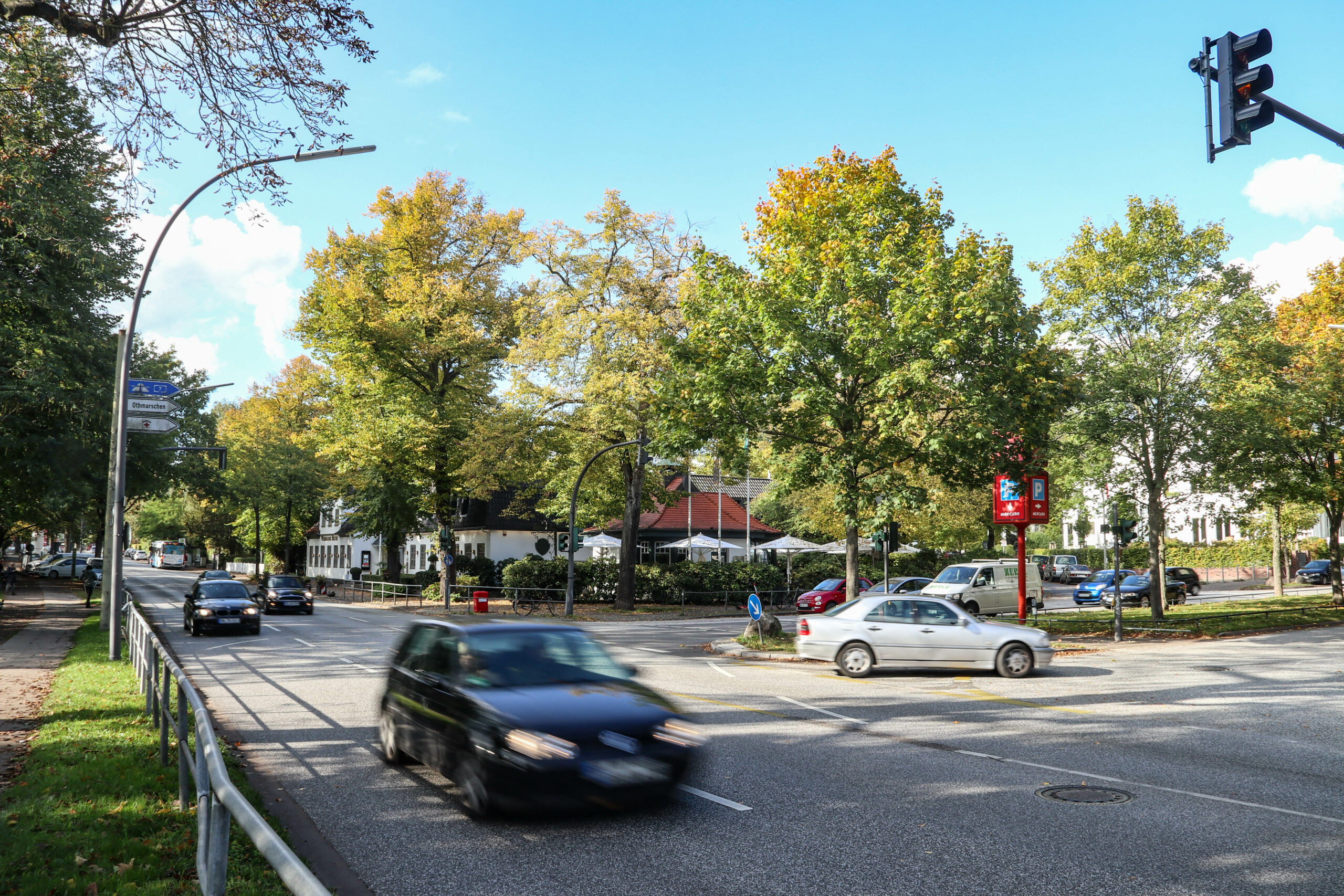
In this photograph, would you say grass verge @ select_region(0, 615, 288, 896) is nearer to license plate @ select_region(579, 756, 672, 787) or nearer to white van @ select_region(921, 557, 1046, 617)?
license plate @ select_region(579, 756, 672, 787)

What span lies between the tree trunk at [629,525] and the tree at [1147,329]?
15.7 metres

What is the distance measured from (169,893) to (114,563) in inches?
604

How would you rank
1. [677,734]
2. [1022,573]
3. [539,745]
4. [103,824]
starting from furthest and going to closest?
1. [1022,573]
2. [677,734]
3. [539,745]
4. [103,824]

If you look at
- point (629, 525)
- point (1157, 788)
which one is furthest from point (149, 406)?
point (629, 525)

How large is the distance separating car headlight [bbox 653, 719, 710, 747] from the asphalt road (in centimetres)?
39

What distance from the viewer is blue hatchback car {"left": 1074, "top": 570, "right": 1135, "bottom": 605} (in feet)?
141

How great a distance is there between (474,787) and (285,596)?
1237 inches

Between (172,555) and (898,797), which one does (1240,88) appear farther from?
(172,555)

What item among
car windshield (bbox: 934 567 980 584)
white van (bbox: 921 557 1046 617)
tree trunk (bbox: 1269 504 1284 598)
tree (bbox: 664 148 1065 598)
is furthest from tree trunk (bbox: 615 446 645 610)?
tree trunk (bbox: 1269 504 1284 598)

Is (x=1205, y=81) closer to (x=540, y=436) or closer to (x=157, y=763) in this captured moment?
(x=157, y=763)

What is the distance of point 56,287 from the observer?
2242 centimetres

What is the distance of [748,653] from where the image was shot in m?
21.3

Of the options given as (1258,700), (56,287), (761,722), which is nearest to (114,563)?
(56,287)

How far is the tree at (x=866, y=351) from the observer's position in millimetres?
20500
